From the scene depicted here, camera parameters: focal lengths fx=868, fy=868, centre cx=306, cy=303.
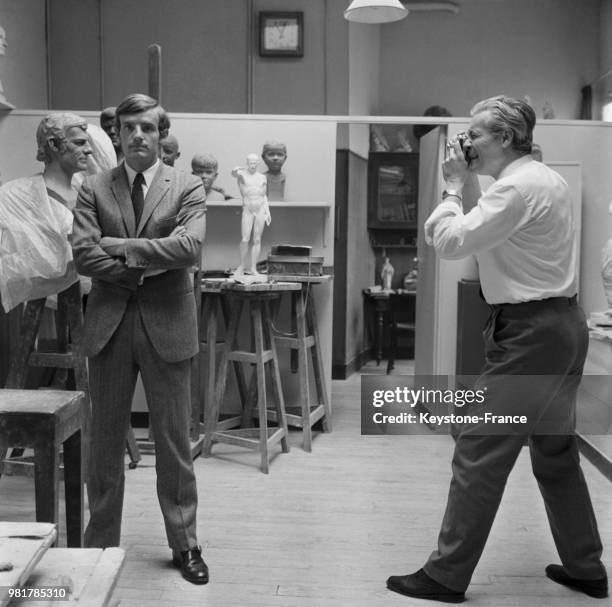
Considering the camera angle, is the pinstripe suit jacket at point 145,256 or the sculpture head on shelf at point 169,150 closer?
the pinstripe suit jacket at point 145,256

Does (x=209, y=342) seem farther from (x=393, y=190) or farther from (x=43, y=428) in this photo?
(x=393, y=190)

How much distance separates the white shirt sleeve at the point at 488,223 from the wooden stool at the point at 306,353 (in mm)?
2510

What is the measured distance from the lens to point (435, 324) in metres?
5.83

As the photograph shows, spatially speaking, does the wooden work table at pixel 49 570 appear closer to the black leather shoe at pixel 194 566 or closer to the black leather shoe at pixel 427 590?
the black leather shoe at pixel 194 566

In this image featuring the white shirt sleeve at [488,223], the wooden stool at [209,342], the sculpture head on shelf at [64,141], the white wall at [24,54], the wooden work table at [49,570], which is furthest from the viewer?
the white wall at [24,54]

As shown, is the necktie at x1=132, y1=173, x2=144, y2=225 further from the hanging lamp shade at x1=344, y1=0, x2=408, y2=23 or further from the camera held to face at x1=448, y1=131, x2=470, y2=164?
the hanging lamp shade at x1=344, y1=0, x2=408, y2=23

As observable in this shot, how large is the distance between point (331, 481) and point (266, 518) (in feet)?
2.34

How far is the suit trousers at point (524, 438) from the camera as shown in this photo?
2.88 m

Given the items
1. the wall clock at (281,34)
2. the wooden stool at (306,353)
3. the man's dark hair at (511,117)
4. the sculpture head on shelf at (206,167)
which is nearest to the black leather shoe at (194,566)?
the man's dark hair at (511,117)

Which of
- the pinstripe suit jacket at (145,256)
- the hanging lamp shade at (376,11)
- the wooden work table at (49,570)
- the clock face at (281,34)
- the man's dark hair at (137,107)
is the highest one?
the clock face at (281,34)

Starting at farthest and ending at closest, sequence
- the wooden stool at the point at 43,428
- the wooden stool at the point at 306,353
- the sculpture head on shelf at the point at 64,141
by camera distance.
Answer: the wooden stool at the point at 306,353, the sculpture head on shelf at the point at 64,141, the wooden stool at the point at 43,428

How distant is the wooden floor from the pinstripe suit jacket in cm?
91

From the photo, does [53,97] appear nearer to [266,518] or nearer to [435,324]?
[435,324]

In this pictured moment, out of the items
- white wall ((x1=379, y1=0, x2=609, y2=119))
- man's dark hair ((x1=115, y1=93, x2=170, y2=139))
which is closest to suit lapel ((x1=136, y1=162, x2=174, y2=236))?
man's dark hair ((x1=115, y1=93, x2=170, y2=139))
